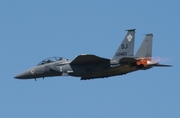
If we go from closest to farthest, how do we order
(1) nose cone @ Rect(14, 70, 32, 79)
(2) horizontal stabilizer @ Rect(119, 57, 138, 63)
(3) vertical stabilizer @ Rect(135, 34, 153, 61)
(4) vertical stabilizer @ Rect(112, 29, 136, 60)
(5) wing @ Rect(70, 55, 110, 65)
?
(2) horizontal stabilizer @ Rect(119, 57, 138, 63)
(5) wing @ Rect(70, 55, 110, 65)
(4) vertical stabilizer @ Rect(112, 29, 136, 60)
(3) vertical stabilizer @ Rect(135, 34, 153, 61)
(1) nose cone @ Rect(14, 70, 32, 79)

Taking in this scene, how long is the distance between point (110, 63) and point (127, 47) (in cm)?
233

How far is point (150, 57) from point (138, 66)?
2.64m

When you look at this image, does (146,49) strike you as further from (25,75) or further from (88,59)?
(25,75)

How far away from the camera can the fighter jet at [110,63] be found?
275 ft

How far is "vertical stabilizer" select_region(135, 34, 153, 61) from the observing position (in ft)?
283

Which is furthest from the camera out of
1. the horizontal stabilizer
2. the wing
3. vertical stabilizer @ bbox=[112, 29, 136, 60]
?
vertical stabilizer @ bbox=[112, 29, 136, 60]

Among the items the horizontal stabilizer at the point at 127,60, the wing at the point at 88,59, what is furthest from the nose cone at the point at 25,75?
the horizontal stabilizer at the point at 127,60

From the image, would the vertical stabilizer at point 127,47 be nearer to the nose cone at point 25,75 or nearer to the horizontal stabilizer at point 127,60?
the horizontal stabilizer at point 127,60

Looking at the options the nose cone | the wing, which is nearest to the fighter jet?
the wing

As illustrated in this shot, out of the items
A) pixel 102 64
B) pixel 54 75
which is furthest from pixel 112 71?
pixel 54 75

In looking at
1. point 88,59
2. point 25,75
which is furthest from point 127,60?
point 25,75

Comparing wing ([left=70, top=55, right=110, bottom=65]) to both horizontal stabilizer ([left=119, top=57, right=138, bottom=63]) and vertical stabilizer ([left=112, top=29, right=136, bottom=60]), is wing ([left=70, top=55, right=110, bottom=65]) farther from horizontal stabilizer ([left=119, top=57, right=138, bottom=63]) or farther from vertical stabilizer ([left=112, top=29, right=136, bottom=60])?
horizontal stabilizer ([left=119, top=57, right=138, bottom=63])

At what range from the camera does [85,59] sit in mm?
84562

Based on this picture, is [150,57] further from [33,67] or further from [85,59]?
[33,67]
